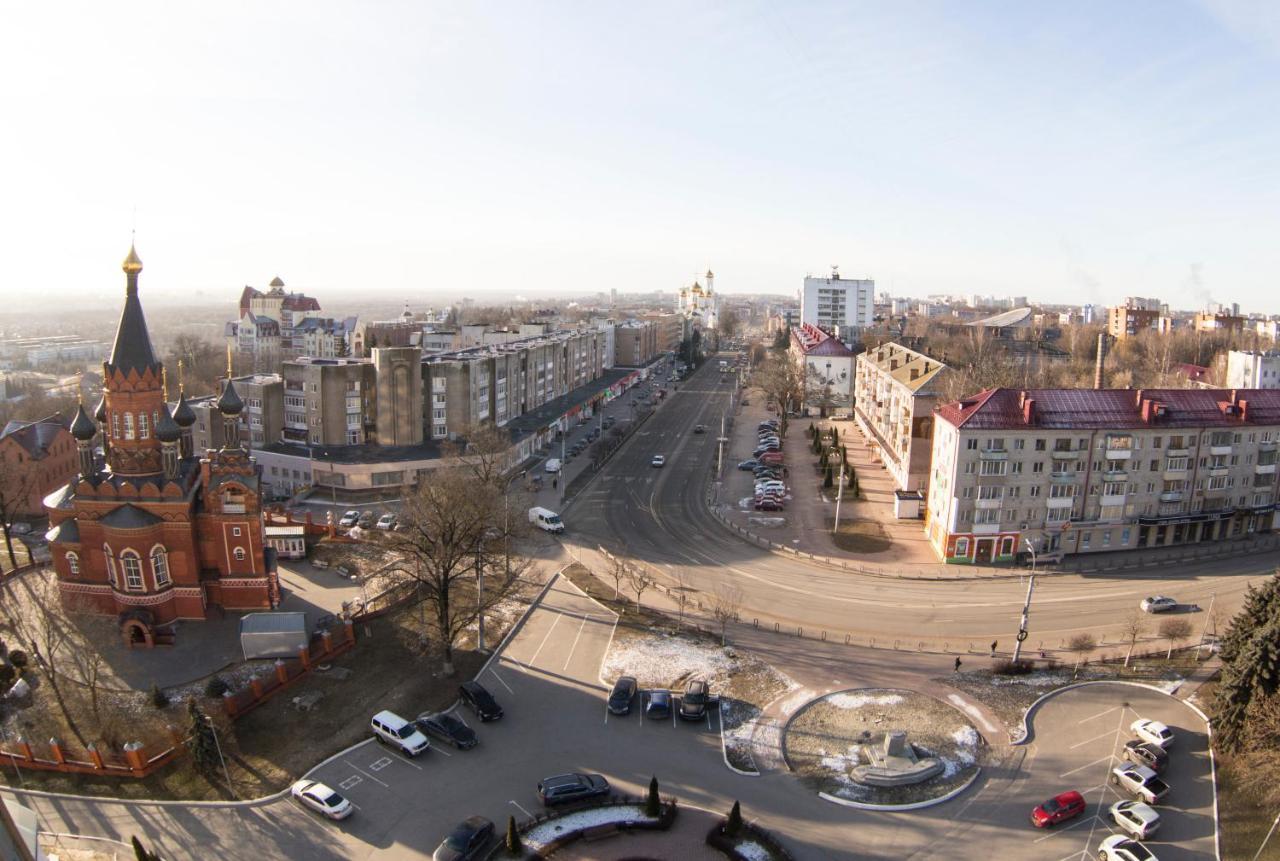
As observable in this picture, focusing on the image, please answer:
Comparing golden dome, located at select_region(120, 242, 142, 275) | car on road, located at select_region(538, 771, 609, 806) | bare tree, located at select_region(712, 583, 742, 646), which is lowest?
car on road, located at select_region(538, 771, 609, 806)

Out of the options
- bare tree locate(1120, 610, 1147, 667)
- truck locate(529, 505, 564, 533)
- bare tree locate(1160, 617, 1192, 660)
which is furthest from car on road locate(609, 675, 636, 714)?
bare tree locate(1160, 617, 1192, 660)

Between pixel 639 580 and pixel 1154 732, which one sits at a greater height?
pixel 639 580

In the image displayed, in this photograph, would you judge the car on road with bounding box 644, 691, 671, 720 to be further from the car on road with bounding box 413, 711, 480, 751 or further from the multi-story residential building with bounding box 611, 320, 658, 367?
the multi-story residential building with bounding box 611, 320, 658, 367

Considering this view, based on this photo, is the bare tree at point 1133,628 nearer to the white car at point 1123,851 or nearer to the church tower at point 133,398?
the white car at point 1123,851

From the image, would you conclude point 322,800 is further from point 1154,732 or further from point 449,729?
point 1154,732

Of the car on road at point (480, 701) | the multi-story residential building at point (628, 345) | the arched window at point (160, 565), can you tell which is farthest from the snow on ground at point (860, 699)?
the multi-story residential building at point (628, 345)

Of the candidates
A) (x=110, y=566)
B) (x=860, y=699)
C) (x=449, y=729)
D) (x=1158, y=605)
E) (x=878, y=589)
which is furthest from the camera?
(x=878, y=589)

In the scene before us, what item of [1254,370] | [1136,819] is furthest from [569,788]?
[1254,370]

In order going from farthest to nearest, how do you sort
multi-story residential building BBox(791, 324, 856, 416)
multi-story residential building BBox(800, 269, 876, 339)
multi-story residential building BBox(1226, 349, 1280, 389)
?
multi-story residential building BBox(800, 269, 876, 339), multi-story residential building BBox(791, 324, 856, 416), multi-story residential building BBox(1226, 349, 1280, 389)
